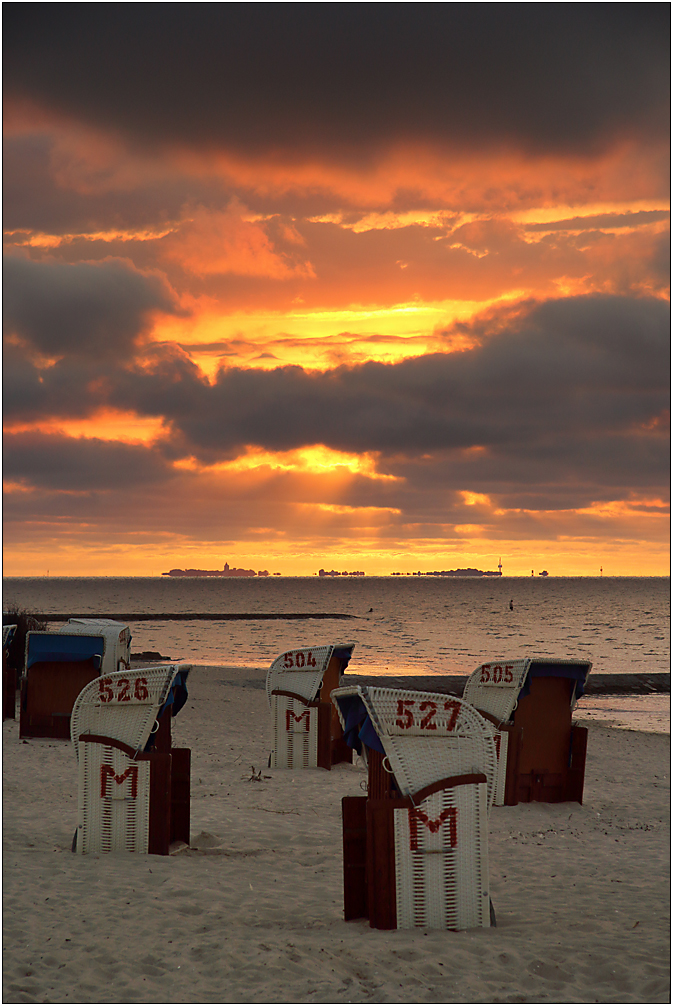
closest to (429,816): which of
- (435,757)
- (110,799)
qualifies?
(435,757)

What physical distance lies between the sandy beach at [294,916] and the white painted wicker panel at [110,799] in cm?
20

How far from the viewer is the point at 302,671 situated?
1464cm

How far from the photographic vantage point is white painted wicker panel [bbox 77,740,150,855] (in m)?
8.59

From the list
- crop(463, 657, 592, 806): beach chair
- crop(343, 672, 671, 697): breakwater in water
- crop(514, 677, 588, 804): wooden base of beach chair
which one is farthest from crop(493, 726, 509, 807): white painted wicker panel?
crop(343, 672, 671, 697): breakwater in water

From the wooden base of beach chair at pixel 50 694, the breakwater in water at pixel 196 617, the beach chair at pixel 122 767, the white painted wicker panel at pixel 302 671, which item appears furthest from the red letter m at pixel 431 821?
the breakwater in water at pixel 196 617

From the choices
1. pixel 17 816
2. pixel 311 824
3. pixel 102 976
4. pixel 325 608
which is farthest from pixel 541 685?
pixel 325 608

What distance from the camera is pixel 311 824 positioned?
10711 millimetres

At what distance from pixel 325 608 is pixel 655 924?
128m

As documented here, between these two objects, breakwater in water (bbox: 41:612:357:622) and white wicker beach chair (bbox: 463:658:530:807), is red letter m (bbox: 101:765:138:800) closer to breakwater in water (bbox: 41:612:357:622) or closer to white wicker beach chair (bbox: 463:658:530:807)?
white wicker beach chair (bbox: 463:658:530:807)

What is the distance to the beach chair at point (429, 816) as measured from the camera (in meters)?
6.51

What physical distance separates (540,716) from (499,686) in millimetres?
894

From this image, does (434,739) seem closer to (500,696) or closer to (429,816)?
(429,816)

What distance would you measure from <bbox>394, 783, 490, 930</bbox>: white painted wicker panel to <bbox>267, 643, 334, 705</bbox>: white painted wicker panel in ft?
25.7

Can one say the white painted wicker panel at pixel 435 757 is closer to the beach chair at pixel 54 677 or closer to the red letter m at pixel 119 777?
the red letter m at pixel 119 777
